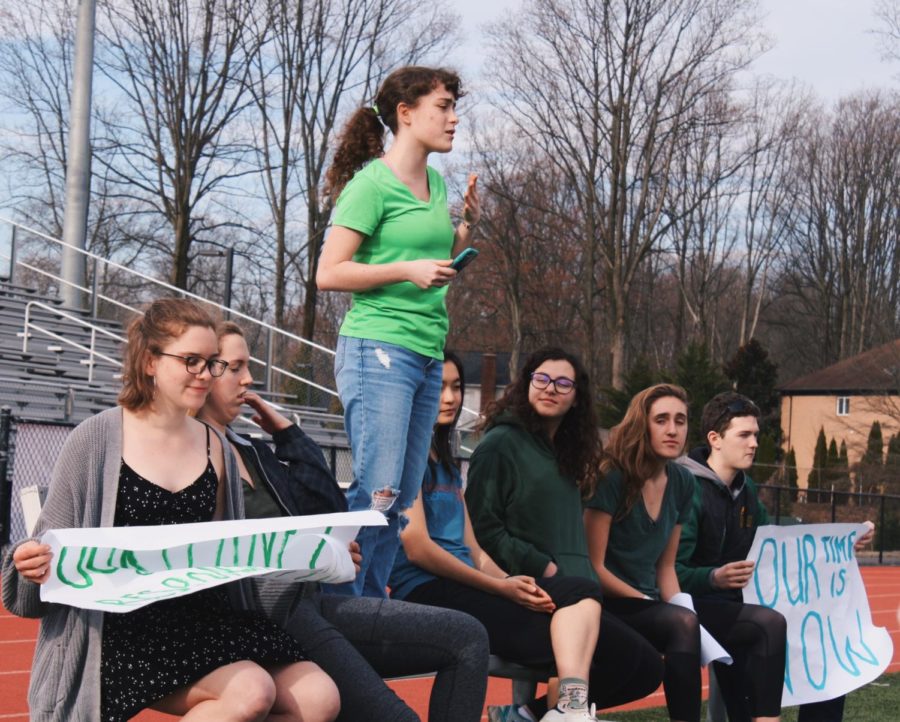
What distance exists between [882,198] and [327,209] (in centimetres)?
2889

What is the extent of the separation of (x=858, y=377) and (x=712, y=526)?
171ft

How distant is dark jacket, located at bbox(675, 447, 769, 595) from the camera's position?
5734 millimetres

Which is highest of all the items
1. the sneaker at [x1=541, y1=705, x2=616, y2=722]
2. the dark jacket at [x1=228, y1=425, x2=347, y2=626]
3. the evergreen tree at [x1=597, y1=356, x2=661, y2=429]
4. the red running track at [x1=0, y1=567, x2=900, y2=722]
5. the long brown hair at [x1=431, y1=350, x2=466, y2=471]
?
the evergreen tree at [x1=597, y1=356, x2=661, y2=429]

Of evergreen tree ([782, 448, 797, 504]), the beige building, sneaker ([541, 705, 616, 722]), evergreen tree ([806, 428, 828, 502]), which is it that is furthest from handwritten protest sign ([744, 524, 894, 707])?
the beige building

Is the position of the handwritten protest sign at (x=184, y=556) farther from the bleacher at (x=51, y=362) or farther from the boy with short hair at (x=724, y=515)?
the bleacher at (x=51, y=362)

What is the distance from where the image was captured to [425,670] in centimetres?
398

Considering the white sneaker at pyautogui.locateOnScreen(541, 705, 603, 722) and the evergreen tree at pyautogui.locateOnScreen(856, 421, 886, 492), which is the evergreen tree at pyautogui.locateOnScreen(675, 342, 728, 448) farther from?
the white sneaker at pyautogui.locateOnScreen(541, 705, 603, 722)

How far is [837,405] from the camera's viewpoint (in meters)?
60.9

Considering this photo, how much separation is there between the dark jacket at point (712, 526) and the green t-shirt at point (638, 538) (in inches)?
12.6

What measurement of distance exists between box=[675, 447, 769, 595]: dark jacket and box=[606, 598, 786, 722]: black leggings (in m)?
0.13

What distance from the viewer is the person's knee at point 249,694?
3.21m

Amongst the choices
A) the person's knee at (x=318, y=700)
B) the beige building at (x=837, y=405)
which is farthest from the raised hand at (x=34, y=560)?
the beige building at (x=837, y=405)

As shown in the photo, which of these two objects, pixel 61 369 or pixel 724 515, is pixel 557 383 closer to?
pixel 724 515

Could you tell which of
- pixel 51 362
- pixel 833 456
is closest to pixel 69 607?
pixel 51 362
